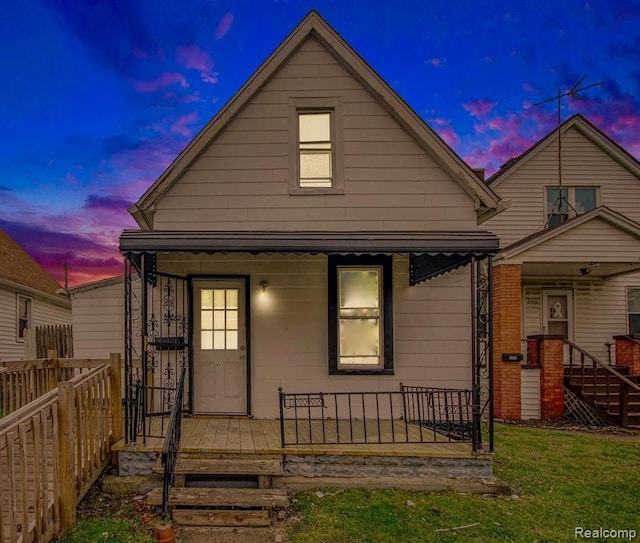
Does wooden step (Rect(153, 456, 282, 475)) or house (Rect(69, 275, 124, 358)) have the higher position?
house (Rect(69, 275, 124, 358))

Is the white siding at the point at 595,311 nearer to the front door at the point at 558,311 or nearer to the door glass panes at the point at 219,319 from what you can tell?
the front door at the point at 558,311

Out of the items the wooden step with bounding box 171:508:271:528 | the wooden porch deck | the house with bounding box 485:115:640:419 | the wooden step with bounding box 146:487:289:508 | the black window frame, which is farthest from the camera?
the house with bounding box 485:115:640:419

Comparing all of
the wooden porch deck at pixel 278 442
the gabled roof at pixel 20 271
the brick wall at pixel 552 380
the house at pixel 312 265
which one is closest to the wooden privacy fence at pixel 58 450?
the wooden porch deck at pixel 278 442

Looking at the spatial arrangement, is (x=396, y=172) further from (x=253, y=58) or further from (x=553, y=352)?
(x=253, y=58)

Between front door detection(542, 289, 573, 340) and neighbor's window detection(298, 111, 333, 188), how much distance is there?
846 centimetres

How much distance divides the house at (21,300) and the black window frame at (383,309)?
1045 centimetres

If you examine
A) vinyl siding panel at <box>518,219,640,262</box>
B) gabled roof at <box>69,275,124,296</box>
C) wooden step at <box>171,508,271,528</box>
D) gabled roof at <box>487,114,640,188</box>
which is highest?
gabled roof at <box>487,114,640,188</box>

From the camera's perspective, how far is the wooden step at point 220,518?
4347mm

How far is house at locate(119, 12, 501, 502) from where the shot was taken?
23.7ft

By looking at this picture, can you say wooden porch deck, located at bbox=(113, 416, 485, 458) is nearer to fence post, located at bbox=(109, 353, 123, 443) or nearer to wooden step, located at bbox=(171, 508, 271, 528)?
fence post, located at bbox=(109, 353, 123, 443)

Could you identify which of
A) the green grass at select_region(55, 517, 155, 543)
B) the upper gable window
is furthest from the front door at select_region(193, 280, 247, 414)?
the green grass at select_region(55, 517, 155, 543)

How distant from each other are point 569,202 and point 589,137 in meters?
2.08

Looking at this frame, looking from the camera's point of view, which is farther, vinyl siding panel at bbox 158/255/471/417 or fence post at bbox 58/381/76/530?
vinyl siding panel at bbox 158/255/471/417

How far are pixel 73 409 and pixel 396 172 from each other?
5.94 m
